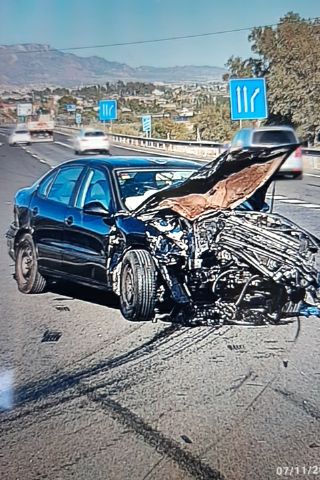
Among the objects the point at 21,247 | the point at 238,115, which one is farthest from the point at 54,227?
the point at 238,115

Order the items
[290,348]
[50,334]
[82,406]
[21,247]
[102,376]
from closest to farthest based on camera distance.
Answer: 1. [82,406]
2. [102,376]
3. [290,348]
4. [50,334]
5. [21,247]

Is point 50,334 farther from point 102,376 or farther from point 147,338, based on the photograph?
point 102,376

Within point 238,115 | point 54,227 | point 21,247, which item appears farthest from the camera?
point 238,115

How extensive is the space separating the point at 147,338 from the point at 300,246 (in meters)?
1.74

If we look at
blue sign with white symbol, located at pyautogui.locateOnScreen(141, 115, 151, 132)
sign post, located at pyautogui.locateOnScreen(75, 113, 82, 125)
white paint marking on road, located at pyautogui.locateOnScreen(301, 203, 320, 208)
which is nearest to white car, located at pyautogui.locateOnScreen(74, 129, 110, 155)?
blue sign with white symbol, located at pyautogui.locateOnScreen(141, 115, 151, 132)

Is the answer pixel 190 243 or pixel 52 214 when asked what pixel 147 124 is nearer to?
pixel 52 214

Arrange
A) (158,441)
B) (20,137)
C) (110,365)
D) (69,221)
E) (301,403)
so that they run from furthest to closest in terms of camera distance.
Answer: (20,137)
(69,221)
(110,365)
(301,403)
(158,441)

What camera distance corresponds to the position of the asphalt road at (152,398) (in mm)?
4578

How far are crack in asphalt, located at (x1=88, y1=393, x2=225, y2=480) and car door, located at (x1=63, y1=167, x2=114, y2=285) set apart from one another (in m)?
2.87

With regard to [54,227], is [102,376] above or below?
below

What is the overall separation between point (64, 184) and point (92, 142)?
40.4 meters

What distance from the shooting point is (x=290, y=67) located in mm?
44062

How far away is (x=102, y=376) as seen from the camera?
632 centimetres

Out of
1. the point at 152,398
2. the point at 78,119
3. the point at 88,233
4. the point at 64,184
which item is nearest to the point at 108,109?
the point at 78,119
